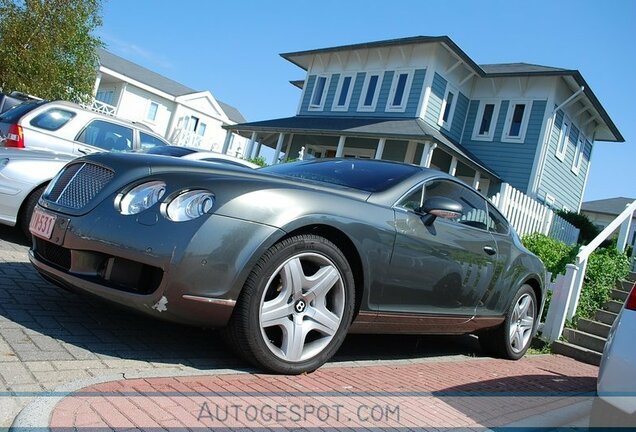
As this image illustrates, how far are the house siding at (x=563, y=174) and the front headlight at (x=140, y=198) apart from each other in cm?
1797

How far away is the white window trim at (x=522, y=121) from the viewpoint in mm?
18969

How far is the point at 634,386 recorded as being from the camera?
7.90 ft

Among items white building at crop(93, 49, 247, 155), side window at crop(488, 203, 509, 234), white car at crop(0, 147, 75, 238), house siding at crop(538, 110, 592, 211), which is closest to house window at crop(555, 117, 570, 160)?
house siding at crop(538, 110, 592, 211)

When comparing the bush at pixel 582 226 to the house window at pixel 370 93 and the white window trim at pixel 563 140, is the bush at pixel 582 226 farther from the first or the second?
the house window at pixel 370 93

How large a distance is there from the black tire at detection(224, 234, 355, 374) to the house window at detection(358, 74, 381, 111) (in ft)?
59.3

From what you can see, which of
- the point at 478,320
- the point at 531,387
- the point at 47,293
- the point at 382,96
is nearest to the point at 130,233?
the point at 47,293

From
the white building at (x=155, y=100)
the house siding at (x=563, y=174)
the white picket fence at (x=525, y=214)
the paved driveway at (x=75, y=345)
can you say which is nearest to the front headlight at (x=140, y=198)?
the paved driveway at (x=75, y=345)

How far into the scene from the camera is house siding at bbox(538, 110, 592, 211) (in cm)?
1919

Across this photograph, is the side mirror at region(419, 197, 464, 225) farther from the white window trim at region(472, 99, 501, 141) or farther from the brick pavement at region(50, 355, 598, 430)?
the white window trim at region(472, 99, 501, 141)

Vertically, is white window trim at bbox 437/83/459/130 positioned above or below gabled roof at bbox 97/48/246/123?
below

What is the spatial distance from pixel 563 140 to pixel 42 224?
65.6 ft

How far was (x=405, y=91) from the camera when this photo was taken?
1962 centimetres

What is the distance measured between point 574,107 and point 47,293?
805 inches

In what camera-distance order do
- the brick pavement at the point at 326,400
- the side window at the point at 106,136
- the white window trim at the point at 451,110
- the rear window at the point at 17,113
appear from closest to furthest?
the brick pavement at the point at 326,400, the rear window at the point at 17,113, the side window at the point at 106,136, the white window trim at the point at 451,110
